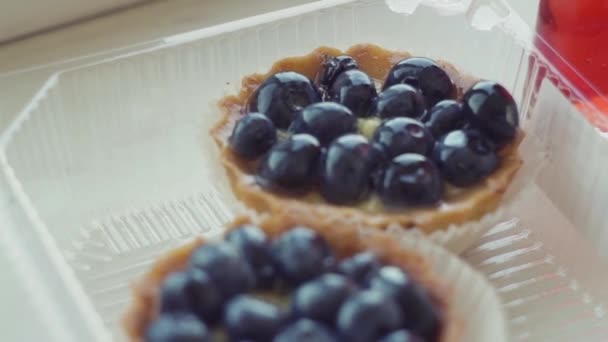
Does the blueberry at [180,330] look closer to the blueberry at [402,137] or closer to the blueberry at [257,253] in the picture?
the blueberry at [257,253]

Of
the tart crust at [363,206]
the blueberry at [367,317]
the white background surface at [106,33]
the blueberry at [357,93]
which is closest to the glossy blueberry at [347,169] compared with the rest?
the tart crust at [363,206]

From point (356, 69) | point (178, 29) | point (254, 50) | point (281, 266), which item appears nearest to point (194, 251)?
point (281, 266)

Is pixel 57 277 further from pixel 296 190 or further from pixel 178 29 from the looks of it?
pixel 178 29

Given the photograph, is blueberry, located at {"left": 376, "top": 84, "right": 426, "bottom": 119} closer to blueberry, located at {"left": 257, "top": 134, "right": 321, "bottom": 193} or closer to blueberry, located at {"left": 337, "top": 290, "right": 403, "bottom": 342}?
blueberry, located at {"left": 257, "top": 134, "right": 321, "bottom": 193}

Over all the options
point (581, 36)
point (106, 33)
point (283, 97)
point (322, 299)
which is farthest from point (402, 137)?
point (106, 33)

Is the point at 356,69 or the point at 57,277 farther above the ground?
the point at 356,69
